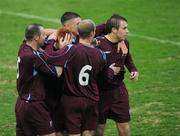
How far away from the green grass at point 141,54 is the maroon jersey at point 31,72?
9.55ft

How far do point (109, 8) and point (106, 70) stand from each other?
542 inches

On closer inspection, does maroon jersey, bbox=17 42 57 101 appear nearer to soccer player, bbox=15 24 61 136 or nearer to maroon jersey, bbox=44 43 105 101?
soccer player, bbox=15 24 61 136

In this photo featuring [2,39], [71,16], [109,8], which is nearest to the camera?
[71,16]

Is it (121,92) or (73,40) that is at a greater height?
(73,40)

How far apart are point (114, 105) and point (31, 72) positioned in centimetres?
178

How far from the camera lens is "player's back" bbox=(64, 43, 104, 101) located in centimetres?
934

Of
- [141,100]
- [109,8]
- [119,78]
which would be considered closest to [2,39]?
[109,8]

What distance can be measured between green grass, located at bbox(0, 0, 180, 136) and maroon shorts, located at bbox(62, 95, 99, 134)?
2.58 m

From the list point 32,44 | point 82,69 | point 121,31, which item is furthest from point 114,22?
point 32,44

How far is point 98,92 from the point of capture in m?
9.85

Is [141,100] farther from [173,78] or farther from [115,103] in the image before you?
[115,103]

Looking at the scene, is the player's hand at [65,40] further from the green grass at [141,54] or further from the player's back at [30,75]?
the green grass at [141,54]

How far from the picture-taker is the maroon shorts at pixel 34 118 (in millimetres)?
9453

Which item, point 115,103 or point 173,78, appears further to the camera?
point 173,78
